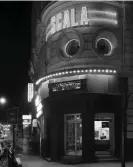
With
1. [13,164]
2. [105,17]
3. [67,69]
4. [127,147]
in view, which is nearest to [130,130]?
[127,147]

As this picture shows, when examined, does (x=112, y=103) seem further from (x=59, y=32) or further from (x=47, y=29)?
(x=47, y=29)

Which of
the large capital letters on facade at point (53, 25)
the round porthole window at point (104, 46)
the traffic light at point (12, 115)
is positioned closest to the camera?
the traffic light at point (12, 115)

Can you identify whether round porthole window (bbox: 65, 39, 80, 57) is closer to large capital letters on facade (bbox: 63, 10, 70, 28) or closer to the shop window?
large capital letters on facade (bbox: 63, 10, 70, 28)

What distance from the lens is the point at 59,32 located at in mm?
21438

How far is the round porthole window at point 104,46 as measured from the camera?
20656mm

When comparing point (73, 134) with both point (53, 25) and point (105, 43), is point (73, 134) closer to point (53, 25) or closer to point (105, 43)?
point (105, 43)

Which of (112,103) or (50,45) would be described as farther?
→ (50,45)

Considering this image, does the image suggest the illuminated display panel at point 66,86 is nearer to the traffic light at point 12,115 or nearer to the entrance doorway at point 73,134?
the entrance doorway at point 73,134

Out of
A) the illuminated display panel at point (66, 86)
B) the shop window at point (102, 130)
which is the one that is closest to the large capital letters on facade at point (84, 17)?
the illuminated display panel at point (66, 86)

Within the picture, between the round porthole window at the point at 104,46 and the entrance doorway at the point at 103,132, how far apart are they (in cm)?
398

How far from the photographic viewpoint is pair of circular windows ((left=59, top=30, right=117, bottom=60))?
20.2 m

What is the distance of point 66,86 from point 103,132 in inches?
155

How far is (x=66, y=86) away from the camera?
2009cm

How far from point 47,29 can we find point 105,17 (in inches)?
191
